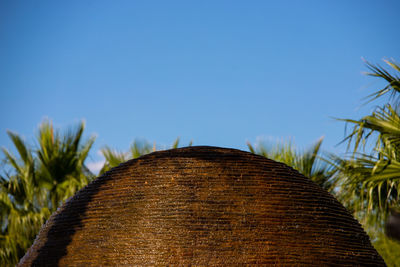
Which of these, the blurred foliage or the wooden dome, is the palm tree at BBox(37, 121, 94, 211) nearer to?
the blurred foliage

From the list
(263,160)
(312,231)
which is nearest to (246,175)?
(263,160)

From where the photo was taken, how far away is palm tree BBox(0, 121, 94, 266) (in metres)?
13.5

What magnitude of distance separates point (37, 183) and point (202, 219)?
9560 mm

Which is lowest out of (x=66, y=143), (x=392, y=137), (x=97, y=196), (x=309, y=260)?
(x=309, y=260)

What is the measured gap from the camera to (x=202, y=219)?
6062mm

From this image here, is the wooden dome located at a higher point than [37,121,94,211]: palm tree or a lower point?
lower

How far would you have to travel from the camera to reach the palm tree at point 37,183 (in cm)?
1355

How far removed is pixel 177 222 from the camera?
610cm

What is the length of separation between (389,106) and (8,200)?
9.85 m

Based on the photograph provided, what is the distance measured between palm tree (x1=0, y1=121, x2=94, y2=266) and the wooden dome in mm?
6822

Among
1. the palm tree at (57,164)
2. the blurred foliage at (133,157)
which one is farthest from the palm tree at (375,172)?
the palm tree at (57,164)

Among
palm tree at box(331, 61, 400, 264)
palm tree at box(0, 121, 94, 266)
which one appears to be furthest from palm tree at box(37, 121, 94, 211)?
palm tree at box(331, 61, 400, 264)

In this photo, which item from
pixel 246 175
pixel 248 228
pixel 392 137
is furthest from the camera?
pixel 392 137

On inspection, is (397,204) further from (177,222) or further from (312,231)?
(177,222)
